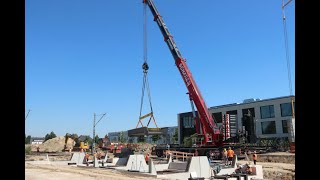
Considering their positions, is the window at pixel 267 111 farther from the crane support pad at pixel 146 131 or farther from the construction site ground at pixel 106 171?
the crane support pad at pixel 146 131

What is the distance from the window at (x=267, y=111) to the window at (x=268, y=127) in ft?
3.61

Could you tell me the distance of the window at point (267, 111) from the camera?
58312mm

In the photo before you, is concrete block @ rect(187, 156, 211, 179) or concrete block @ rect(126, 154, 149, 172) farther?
concrete block @ rect(126, 154, 149, 172)

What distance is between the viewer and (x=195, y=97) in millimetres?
35031

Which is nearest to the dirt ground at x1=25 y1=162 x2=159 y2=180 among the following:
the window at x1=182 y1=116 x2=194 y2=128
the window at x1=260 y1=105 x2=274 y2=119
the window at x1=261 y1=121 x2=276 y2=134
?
the window at x1=261 y1=121 x2=276 y2=134

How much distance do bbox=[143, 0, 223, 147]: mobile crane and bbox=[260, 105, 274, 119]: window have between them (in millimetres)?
25700

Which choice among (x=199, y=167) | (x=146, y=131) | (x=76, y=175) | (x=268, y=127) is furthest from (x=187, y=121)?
(x=76, y=175)

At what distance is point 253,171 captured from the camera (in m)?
23.4

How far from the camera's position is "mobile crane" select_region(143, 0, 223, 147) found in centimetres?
3494

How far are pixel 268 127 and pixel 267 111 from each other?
2.77m

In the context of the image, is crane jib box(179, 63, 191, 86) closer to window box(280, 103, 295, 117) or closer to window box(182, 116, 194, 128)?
window box(280, 103, 295, 117)
